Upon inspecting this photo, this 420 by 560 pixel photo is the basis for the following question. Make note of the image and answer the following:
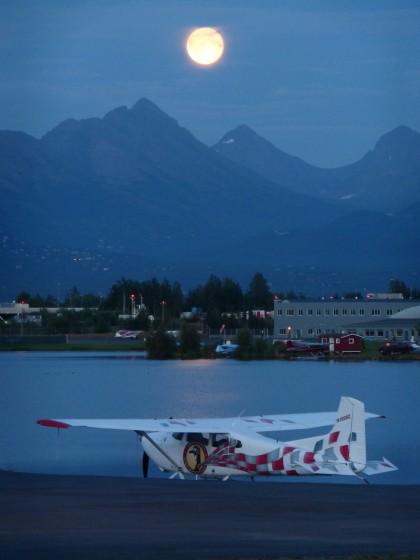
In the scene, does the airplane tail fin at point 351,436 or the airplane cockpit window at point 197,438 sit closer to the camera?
the airplane tail fin at point 351,436

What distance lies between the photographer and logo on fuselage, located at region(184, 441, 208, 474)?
26.9m

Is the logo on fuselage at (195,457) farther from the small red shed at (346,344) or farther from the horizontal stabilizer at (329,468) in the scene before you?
the small red shed at (346,344)

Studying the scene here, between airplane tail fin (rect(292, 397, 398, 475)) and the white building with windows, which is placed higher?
the white building with windows

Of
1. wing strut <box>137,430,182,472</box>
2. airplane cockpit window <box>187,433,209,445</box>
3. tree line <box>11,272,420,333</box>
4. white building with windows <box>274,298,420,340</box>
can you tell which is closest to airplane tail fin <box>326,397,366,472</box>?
airplane cockpit window <box>187,433,209,445</box>

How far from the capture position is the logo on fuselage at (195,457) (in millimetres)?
26859

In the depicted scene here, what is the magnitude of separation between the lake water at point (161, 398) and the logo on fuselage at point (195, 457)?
232cm

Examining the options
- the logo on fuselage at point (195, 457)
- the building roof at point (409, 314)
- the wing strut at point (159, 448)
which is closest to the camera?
the logo on fuselage at point (195, 457)

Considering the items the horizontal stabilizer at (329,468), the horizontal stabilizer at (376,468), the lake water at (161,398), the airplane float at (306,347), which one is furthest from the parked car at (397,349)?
the horizontal stabilizer at (329,468)

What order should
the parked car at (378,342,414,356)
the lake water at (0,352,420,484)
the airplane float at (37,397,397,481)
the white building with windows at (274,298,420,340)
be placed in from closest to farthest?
the airplane float at (37,397,397,481) < the lake water at (0,352,420,484) < the parked car at (378,342,414,356) < the white building with windows at (274,298,420,340)

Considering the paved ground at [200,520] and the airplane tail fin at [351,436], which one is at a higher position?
the airplane tail fin at [351,436]

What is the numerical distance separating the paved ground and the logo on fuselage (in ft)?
21.2

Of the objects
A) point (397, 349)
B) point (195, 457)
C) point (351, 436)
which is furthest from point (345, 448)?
point (397, 349)

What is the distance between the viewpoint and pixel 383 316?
138 metres

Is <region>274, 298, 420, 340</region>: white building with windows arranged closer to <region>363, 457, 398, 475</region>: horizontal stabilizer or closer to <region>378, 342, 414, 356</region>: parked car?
<region>378, 342, 414, 356</region>: parked car
